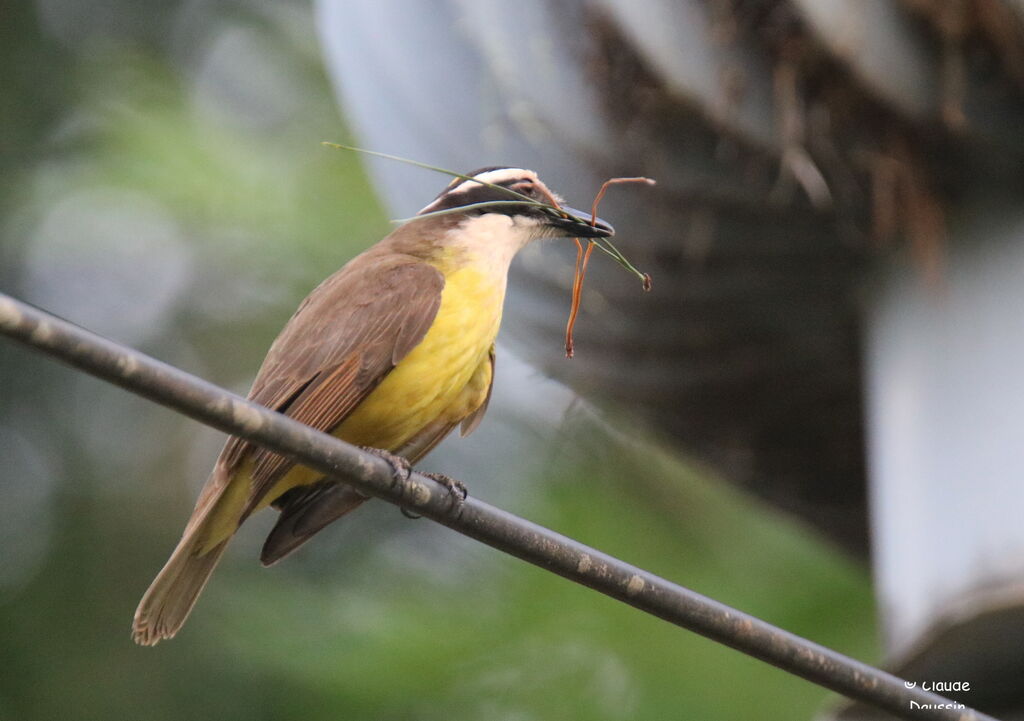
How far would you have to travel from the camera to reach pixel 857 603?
7.32 meters

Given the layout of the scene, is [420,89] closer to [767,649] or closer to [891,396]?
[891,396]

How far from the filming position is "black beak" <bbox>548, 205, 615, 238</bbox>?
3982 mm

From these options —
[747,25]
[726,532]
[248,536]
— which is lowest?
[248,536]

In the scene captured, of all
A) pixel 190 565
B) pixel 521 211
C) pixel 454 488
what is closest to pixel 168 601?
pixel 190 565

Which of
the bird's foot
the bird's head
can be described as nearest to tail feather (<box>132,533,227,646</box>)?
the bird's foot

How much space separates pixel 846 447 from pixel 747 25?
9.39 ft

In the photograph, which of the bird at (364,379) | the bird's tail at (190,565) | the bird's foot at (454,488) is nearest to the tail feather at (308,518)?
the bird at (364,379)

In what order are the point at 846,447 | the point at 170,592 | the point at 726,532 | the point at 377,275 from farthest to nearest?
the point at 726,532
the point at 846,447
the point at 377,275
the point at 170,592

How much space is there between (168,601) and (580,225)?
4.86 feet

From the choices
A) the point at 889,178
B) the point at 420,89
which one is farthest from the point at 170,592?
the point at 889,178

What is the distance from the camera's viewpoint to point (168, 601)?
378 centimetres

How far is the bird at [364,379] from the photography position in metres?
3.77

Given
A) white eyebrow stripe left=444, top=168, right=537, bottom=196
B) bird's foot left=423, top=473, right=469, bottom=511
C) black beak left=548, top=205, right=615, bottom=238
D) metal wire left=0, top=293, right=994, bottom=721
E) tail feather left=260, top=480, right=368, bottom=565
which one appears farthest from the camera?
white eyebrow stripe left=444, top=168, right=537, bottom=196

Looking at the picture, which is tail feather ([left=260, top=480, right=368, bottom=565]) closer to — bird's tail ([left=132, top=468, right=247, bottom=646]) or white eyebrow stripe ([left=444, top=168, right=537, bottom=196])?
bird's tail ([left=132, top=468, right=247, bottom=646])
